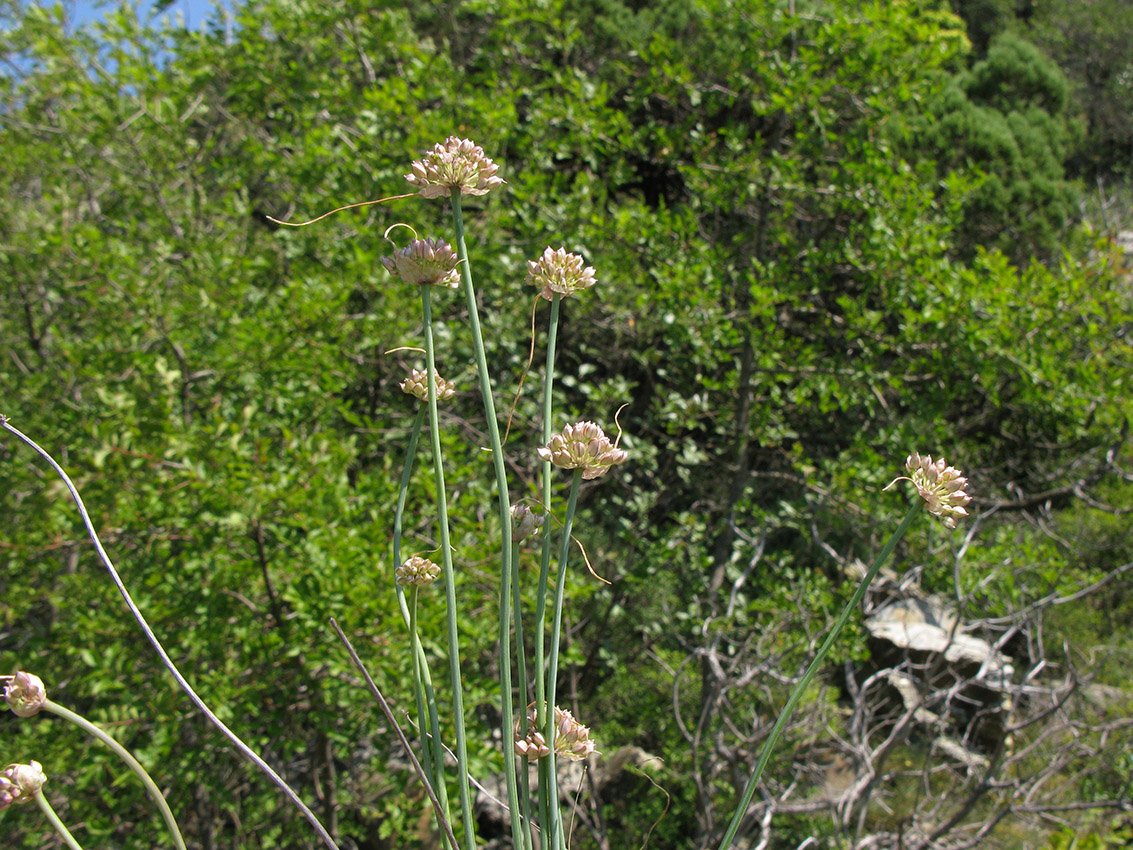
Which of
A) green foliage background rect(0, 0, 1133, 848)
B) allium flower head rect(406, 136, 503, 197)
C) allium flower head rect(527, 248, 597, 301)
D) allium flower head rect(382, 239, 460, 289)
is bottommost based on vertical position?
green foliage background rect(0, 0, 1133, 848)

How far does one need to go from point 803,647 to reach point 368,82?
3.56 metres

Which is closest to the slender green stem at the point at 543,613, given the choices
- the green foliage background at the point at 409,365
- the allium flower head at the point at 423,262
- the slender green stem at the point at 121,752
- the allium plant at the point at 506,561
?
the allium plant at the point at 506,561

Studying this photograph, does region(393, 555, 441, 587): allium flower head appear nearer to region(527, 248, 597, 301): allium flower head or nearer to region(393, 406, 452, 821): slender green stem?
region(393, 406, 452, 821): slender green stem

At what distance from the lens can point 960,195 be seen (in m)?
3.46

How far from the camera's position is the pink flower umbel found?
25.0 inches

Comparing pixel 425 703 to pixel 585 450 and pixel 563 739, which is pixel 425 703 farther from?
pixel 585 450

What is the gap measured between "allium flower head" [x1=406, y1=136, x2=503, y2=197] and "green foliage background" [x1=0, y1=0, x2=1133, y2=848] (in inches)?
66.8

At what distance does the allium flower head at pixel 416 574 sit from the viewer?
0.76 meters

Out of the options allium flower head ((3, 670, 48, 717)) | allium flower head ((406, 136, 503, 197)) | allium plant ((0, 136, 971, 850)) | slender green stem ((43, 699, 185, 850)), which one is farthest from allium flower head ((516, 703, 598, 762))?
allium flower head ((406, 136, 503, 197))

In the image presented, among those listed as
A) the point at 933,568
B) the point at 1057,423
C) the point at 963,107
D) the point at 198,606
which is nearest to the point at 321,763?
the point at 198,606

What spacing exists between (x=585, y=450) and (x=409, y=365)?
113 inches

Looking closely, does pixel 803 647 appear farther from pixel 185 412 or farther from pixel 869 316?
pixel 185 412

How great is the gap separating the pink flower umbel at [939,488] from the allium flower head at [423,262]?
0.46 meters

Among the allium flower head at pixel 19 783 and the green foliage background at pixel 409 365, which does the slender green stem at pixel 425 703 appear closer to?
the allium flower head at pixel 19 783
